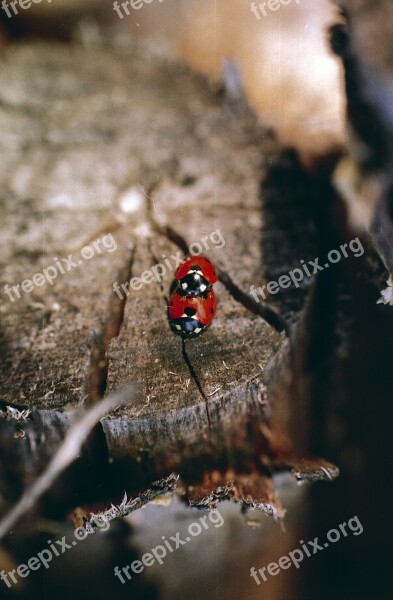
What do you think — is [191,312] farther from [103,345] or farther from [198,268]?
[103,345]

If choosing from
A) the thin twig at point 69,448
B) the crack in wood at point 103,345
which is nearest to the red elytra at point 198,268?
the crack in wood at point 103,345

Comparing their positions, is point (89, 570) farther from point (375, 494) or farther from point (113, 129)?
point (113, 129)

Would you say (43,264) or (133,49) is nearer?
(43,264)

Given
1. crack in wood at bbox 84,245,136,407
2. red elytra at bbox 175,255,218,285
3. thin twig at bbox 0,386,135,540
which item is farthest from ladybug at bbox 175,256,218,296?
thin twig at bbox 0,386,135,540

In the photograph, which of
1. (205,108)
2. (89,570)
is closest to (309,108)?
(205,108)

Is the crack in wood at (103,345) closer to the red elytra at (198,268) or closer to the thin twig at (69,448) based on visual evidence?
the thin twig at (69,448)

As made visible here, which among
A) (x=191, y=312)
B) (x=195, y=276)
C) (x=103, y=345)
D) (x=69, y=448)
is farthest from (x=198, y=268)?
(x=69, y=448)
